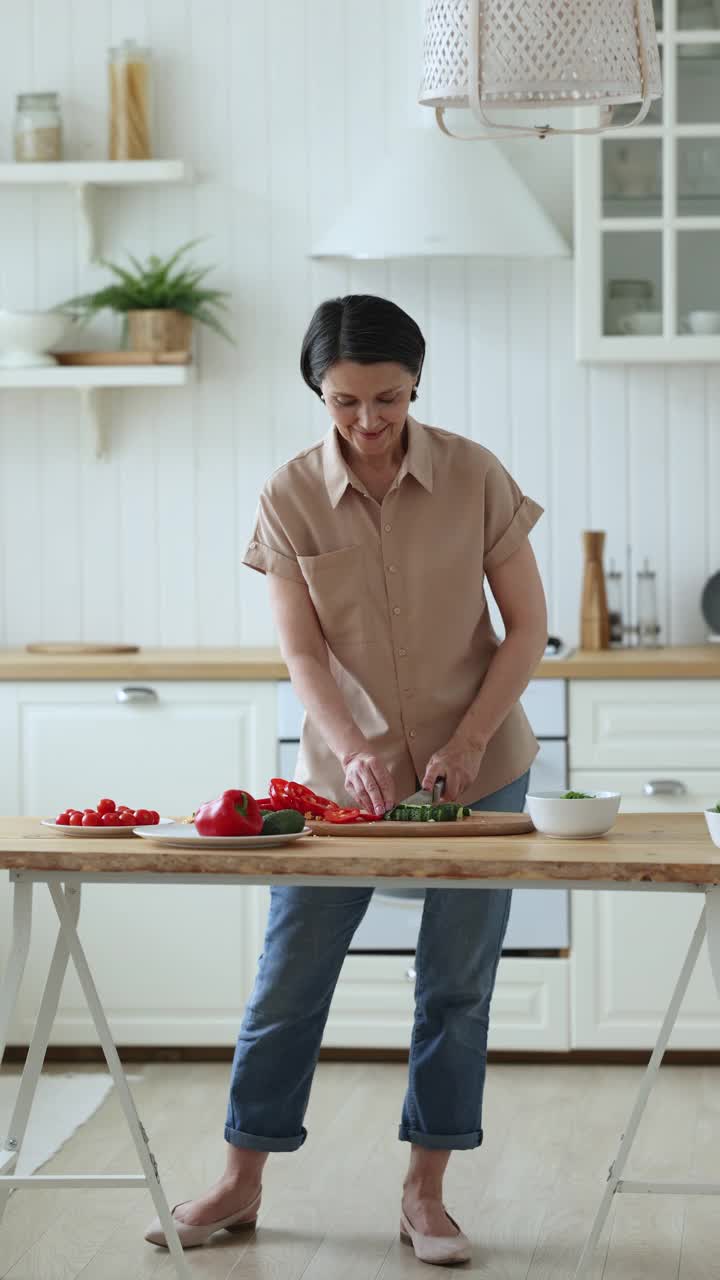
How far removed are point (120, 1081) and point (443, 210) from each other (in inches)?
82.7

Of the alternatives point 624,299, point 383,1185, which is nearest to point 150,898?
point 383,1185

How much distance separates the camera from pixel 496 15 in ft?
5.87

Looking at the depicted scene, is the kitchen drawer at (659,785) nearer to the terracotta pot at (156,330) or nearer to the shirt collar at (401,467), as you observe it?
the shirt collar at (401,467)

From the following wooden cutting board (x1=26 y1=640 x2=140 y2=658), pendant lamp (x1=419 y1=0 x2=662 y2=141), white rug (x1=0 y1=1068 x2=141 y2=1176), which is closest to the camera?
pendant lamp (x1=419 y1=0 x2=662 y2=141)

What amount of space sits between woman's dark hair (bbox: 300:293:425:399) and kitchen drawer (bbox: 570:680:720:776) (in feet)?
4.27

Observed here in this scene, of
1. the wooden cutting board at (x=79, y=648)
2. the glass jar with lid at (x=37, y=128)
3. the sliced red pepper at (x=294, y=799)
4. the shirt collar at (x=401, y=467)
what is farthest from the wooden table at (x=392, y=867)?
the glass jar with lid at (x=37, y=128)

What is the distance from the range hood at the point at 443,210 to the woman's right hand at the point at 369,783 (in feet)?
5.31

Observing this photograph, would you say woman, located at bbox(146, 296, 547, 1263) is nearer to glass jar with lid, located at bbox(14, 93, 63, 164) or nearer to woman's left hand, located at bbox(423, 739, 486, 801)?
woman's left hand, located at bbox(423, 739, 486, 801)

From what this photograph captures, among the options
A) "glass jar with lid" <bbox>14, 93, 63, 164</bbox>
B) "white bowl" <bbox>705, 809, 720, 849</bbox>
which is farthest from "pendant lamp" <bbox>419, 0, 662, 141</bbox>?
"glass jar with lid" <bbox>14, 93, 63, 164</bbox>

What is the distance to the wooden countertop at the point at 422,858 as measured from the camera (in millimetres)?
1809

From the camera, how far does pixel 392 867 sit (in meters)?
1.84

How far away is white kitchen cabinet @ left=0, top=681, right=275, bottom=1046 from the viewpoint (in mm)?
3479

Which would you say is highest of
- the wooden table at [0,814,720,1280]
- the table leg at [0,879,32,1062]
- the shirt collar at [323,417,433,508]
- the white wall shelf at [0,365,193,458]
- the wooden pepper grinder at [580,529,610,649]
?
the white wall shelf at [0,365,193,458]

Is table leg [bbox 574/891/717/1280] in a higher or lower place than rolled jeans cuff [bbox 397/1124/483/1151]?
higher
